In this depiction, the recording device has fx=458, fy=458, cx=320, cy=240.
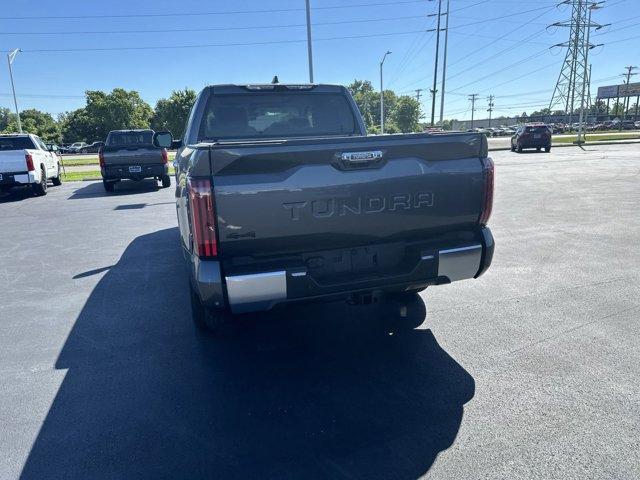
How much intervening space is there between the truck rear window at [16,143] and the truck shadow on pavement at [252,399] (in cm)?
1181

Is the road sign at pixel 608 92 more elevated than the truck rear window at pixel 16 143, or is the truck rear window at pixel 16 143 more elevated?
the road sign at pixel 608 92

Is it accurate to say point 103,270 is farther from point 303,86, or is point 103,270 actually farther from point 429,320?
point 429,320

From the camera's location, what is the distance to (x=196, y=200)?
2779 millimetres

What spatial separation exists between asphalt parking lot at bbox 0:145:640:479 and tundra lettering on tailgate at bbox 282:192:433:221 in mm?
1195

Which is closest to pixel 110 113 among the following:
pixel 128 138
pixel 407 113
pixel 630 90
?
pixel 407 113

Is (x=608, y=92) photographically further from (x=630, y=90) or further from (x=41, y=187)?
(x=41, y=187)

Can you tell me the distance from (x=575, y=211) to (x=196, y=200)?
852cm

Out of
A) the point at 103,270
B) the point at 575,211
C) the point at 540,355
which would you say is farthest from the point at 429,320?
the point at 575,211

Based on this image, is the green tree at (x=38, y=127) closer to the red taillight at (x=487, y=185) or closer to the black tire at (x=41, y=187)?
the black tire at (x=41, y=187)

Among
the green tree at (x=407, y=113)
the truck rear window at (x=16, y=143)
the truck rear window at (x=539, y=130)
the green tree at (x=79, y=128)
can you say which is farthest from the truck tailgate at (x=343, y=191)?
the green tree at (x=407, y=113)

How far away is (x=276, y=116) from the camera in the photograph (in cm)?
525

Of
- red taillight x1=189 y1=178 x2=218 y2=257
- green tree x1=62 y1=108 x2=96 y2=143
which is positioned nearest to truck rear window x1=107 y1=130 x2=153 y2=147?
red taillight x1=189 y1=178 x2=218 y2=257

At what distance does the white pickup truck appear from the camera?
12.8m

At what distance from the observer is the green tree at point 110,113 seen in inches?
3004
